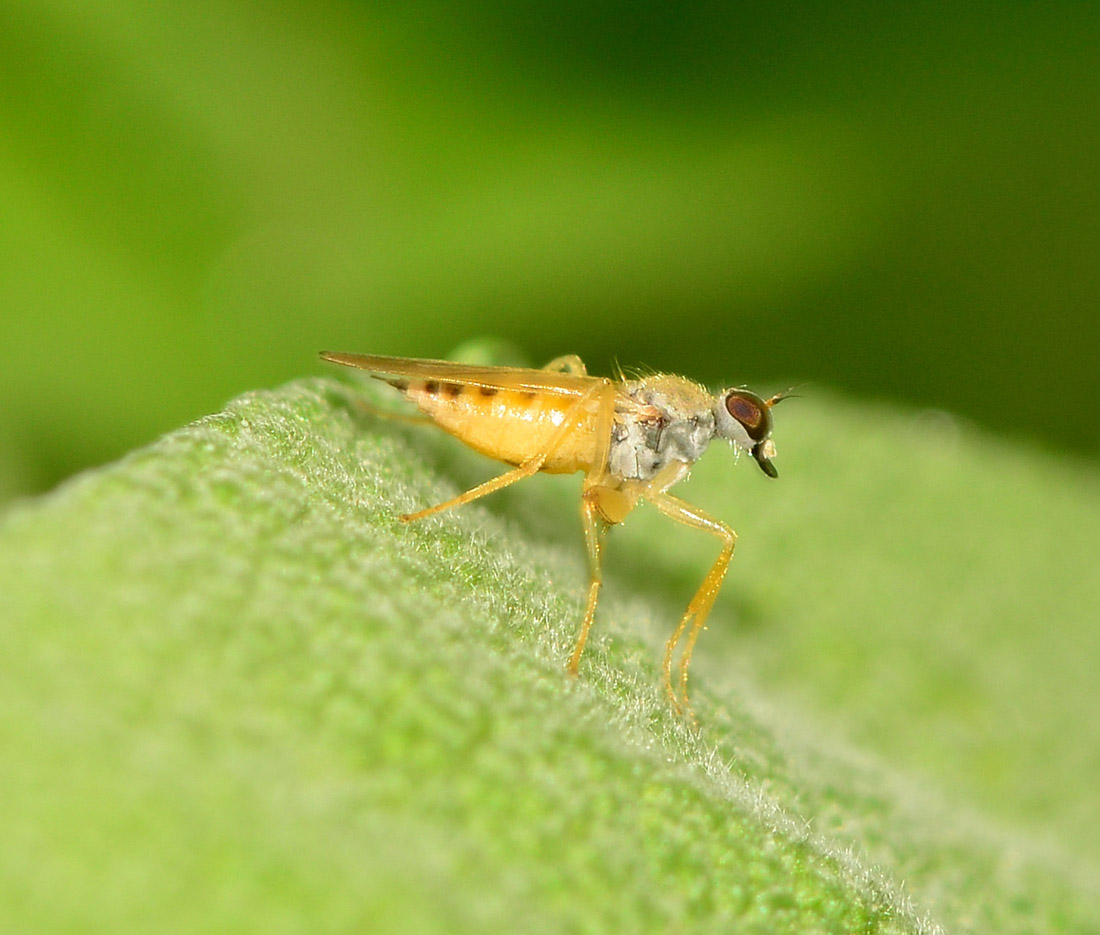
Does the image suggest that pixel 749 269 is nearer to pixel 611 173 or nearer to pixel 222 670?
pixel 611 173

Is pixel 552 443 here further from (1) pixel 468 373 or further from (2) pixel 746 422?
(2) pixel 746 422

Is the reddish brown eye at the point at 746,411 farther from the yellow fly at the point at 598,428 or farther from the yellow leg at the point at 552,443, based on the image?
the yellow leg at the point at 552,443

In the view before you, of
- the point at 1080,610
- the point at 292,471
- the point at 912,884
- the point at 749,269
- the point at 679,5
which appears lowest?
the point at 912,884

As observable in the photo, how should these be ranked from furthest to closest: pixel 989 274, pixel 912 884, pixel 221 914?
pixel 989 274
pixel 912 884
pixel 221 914

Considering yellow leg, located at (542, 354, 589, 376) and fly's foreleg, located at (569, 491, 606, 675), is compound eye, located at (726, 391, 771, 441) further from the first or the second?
fly's foreleg, located at (569, 491, 606, 675)

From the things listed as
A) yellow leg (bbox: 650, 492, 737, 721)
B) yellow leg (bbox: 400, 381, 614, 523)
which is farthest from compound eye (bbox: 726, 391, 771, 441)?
yellow leg (bbox: 400, 381, 614, 523)

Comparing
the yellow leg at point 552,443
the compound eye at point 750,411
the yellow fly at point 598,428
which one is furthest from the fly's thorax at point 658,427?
the yellow leg at point 552,443

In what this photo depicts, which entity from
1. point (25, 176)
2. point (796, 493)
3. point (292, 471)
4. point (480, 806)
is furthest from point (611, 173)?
point (480, 806)
